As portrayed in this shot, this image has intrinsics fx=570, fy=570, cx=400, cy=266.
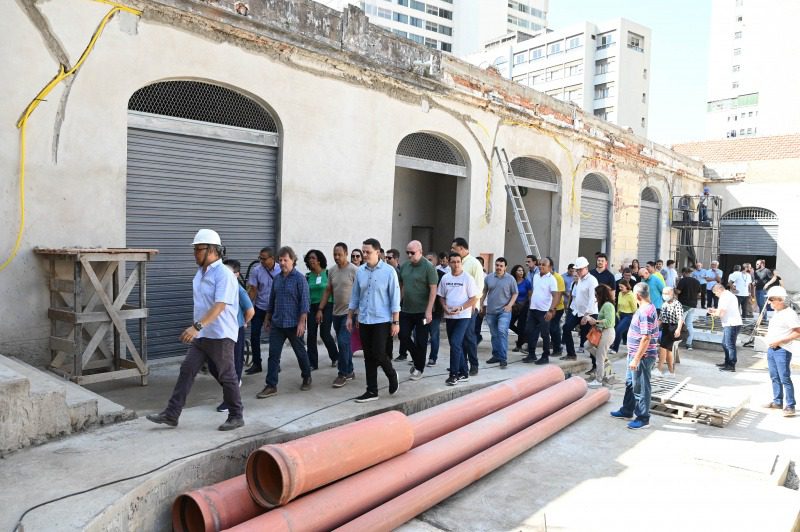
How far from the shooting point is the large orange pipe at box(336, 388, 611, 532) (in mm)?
3902

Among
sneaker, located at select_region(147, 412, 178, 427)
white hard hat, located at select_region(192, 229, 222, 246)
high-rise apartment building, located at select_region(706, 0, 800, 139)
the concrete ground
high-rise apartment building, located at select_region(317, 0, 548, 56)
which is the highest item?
high-rise apartment building, located at select_region(317, 0, 548, 56)

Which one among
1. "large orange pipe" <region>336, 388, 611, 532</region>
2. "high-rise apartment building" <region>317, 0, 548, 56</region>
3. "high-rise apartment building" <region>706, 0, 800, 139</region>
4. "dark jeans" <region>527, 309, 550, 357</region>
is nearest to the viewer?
"large orange pipe" <region>336, 388, 611, 532</region>

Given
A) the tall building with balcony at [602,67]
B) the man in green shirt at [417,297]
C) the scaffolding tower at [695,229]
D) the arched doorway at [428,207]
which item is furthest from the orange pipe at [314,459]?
the tall building with balcony at [602,67]

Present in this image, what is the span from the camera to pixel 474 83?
1205 cm

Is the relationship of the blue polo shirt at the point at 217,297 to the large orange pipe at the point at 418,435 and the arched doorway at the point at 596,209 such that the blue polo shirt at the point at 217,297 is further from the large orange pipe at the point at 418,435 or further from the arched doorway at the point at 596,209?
the arched doorway at the point at 596,209

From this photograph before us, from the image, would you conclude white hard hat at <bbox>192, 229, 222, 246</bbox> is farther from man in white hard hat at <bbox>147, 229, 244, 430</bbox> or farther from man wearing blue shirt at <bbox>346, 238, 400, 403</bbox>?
man wearing blue shirt at <bbox>346, 238, 400, 403</bbox>

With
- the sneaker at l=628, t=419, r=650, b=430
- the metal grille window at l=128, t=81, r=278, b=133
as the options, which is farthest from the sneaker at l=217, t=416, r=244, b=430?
the metal grille window at l=128, t=81, r=278, b=133

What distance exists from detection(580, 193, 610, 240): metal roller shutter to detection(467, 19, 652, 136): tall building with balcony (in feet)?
139

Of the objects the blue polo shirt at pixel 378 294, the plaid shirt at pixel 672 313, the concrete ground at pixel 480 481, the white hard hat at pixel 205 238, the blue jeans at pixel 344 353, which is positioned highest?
the white hard hat at pixel 205 238

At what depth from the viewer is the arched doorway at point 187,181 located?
7328mm

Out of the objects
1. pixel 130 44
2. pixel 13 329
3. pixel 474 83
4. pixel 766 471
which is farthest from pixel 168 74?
pixel 766 471

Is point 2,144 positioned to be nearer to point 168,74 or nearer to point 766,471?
point 168,74

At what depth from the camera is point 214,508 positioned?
3.69m

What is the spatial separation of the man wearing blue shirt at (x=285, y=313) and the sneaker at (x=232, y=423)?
1.08 meters
